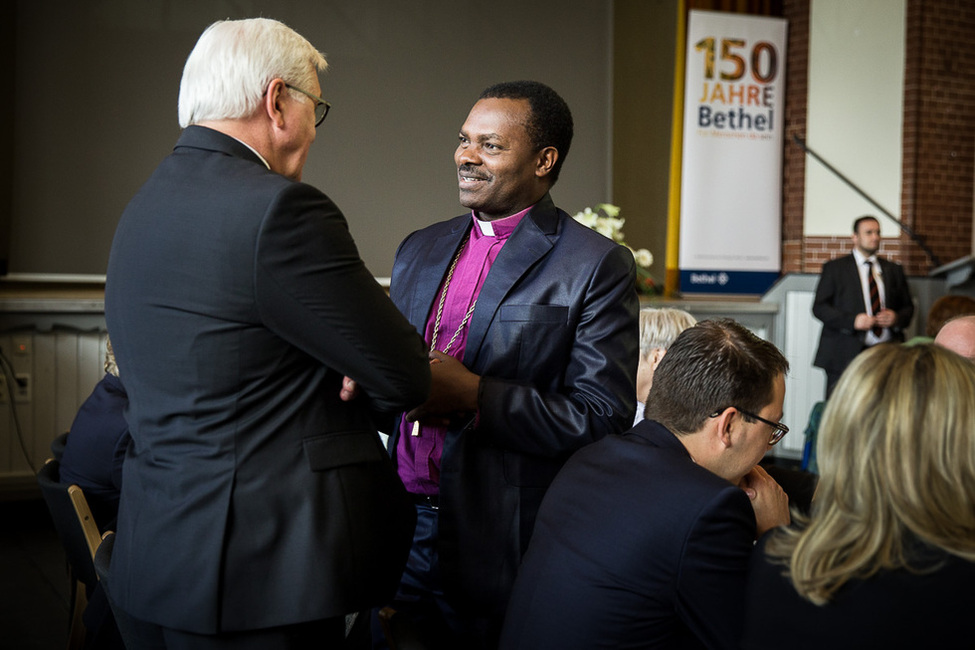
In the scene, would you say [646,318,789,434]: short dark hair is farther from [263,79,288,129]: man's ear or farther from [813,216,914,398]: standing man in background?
[813,216,914,398]: standing man in background

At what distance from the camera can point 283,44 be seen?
1459mm

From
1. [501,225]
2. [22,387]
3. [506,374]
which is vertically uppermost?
[501,225]

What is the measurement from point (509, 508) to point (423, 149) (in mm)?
6377

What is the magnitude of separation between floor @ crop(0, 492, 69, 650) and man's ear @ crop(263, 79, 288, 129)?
2811 millimetres

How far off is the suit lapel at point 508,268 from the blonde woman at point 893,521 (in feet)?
2.46

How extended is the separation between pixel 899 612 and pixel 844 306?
6.53m

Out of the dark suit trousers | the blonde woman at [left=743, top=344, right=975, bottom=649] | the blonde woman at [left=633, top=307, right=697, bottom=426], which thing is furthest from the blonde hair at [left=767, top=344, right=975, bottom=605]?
the blonde woman at [left=633, top=307, right=697, bottom=426]

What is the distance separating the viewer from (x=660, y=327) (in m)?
2.88

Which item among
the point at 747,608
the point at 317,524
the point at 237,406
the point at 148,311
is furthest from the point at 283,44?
the point at 747,608

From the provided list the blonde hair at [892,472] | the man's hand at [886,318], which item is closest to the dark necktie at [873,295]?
the man's hand at [886,318]

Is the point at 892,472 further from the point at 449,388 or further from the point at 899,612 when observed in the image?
the point at 449,388

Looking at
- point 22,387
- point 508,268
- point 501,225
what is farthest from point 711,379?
point 22,387

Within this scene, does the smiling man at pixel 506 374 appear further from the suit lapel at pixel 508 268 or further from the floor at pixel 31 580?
the floor at pixel 31 580

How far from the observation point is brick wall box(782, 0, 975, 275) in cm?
832
